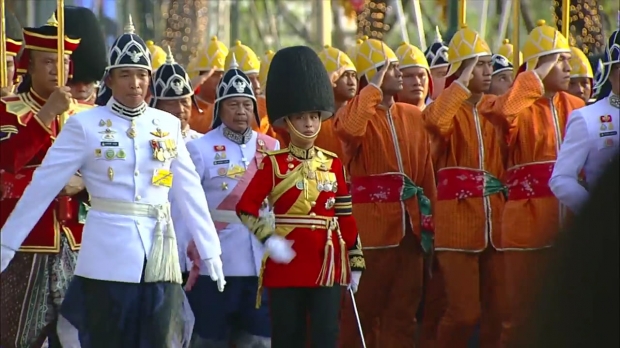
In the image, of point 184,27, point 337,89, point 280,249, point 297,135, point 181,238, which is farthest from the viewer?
point 184,27

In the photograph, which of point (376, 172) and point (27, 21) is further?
point (27, 21)

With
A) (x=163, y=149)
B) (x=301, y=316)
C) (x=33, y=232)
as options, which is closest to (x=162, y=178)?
(x=163, y=149)

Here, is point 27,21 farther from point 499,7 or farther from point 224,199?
point 224,199

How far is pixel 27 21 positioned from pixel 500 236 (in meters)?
12.4

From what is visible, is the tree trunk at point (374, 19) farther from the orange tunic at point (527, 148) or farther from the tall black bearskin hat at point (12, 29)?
the orange tunic at point (527, 148)

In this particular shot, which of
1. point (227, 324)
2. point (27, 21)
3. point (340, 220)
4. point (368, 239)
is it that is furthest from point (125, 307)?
point (27, 21)

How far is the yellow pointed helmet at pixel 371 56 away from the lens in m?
9.50

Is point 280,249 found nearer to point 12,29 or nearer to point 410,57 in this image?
point 410,57

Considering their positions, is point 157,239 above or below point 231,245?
above

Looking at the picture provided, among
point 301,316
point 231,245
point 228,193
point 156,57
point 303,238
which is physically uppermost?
point 156,57

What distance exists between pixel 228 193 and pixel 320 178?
150cm

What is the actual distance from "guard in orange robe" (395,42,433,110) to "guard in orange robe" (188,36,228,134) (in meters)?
1.65

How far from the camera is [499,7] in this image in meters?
19.4

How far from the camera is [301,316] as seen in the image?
696cm
